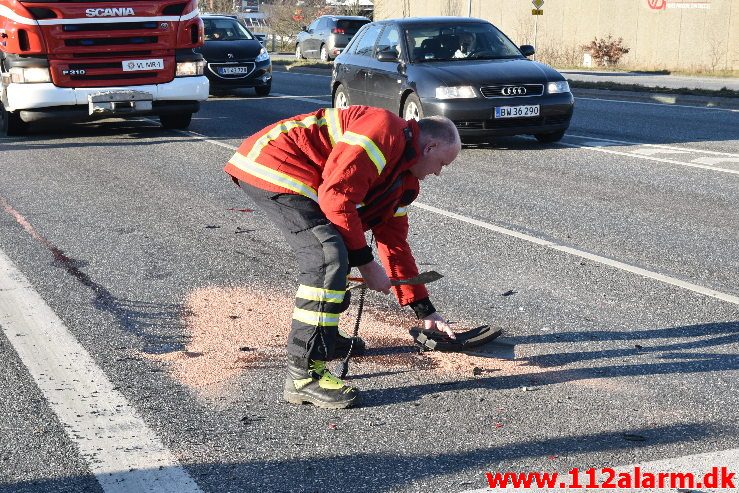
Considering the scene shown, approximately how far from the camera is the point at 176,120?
15258 millimetres

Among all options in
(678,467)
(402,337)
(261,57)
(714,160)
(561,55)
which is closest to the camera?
(678,467)

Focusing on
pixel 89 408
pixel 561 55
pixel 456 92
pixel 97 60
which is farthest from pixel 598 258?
pixel 561 55

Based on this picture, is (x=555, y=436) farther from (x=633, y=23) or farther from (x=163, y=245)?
(x=633, y=23)

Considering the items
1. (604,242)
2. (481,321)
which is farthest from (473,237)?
(481,321)

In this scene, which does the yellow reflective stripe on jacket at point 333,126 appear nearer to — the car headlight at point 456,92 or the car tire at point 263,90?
the car headlight at point 456,92

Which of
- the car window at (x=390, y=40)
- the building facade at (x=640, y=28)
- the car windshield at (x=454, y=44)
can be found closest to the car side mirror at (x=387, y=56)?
the car window at (x=390, y=40)

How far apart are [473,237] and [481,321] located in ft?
7.49

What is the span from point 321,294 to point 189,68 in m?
10.5

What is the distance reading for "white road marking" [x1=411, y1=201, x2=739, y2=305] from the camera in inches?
243

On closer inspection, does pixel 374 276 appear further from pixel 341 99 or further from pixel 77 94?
pixel 341 99

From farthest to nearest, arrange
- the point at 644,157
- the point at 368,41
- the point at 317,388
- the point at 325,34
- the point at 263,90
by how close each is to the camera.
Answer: the point at 325,34
the point at 263,90
the point at 368,41
the point at 644,157
the point at 317,388

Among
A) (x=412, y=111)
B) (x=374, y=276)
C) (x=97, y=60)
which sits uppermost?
(x=97, y=60)

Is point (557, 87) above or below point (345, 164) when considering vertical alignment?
below

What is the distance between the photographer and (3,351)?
201 inches
